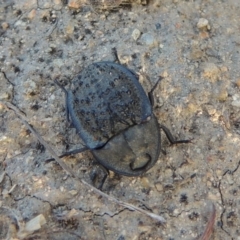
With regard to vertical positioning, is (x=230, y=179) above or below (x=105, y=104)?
below

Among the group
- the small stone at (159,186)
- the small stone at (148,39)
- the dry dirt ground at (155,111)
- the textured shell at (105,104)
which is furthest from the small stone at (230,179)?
the small stone at (148,39)

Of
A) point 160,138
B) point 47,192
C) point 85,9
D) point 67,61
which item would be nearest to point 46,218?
point 47,192

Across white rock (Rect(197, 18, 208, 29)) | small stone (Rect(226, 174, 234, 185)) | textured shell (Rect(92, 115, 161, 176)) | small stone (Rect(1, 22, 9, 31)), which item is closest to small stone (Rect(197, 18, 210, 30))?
white rock (Rect(197, 18, 208, 29))

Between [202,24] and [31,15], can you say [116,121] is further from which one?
[31,15]

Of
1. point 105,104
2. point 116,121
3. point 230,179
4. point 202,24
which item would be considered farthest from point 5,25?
point 230,179

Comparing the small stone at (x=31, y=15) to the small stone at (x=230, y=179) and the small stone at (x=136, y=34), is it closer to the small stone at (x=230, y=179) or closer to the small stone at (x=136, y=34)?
the small stone at (x=136, y=34)

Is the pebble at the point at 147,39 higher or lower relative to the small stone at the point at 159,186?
higher

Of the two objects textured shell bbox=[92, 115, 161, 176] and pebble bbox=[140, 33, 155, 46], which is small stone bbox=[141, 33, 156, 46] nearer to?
pebble bbox=[140, 33, 155, 46]
